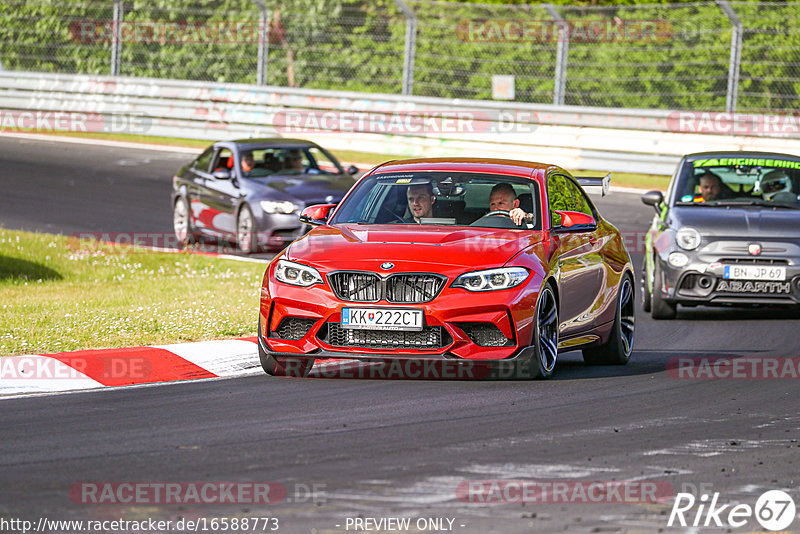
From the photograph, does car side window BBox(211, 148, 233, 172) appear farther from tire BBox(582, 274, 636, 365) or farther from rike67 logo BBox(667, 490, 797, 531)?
rike67 logo BBox(667, 490, 797, 531)

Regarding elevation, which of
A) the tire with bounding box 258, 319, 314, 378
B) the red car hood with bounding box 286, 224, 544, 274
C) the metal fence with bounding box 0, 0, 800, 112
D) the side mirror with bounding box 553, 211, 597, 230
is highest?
the metal fence with bounding box 0, 0, 800, 112

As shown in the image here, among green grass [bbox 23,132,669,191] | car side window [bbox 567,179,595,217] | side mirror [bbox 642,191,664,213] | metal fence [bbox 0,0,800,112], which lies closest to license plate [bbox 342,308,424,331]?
A: car side window [bbox 567,179,595,217]

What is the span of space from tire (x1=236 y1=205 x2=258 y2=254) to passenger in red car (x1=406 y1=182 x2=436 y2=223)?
8065mm

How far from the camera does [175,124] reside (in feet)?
102

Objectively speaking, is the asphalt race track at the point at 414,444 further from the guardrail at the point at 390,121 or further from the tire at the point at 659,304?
the guardrail at the point at 390,121

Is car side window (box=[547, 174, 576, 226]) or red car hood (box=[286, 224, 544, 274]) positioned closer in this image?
red car hood (box=[286, 224, 544, 274])

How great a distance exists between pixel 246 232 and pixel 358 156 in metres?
11.0

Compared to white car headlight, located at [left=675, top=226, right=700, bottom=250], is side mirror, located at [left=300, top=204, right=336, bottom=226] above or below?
above

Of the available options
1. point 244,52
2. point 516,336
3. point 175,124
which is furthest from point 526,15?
point 516,336

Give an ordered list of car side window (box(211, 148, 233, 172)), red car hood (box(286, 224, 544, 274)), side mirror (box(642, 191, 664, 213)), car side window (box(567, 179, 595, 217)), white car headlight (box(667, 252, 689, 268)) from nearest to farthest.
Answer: red car hood (box(286, 224, 544, 274)) → car side window (box(567, 179, 595, 217)) → white car headlight (box(667, 252, 689, 268)) → side mirror (box(642, 191, 664, 213)) → car side window (box(211, 148, 233, 172))

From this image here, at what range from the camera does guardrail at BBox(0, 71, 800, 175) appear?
84.1 feet

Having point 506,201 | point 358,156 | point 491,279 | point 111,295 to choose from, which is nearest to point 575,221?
point 506,201

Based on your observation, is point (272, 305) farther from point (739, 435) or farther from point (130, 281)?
point (130, 281)

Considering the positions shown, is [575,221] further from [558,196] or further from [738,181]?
[738,181]
